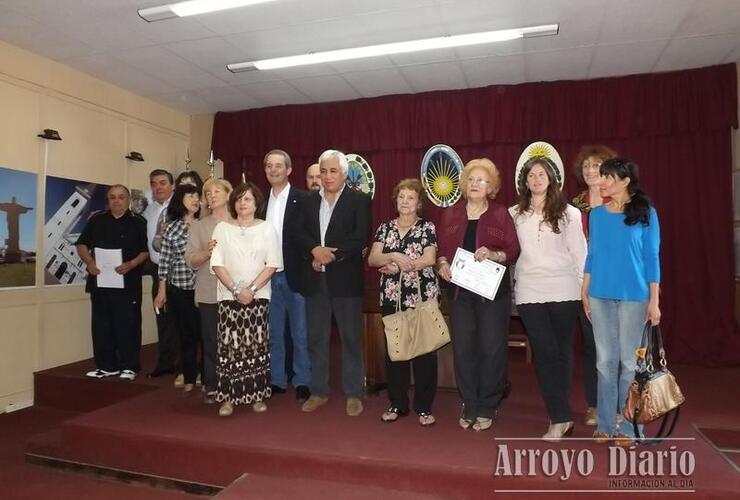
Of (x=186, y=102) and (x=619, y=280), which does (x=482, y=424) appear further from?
(x=186, y=102)

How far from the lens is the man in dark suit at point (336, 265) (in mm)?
2797

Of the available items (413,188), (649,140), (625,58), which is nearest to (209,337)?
(413,188)

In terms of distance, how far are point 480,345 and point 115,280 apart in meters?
2.84

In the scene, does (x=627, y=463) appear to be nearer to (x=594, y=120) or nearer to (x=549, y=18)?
(x=549, y=18)

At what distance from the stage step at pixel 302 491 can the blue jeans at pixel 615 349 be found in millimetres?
842

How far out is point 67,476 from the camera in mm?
2854

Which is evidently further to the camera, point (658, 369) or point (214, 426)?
point (214, 426)

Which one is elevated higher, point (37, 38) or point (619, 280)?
point (37, 38)

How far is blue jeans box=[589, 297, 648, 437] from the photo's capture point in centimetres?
218

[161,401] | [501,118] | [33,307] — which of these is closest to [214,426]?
[161,401]

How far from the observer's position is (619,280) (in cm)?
217

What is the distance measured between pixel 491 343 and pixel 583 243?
0.63m

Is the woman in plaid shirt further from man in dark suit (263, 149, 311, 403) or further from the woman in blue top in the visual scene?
→ the woman in blue top

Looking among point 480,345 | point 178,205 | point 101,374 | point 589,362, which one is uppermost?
point 178,205
